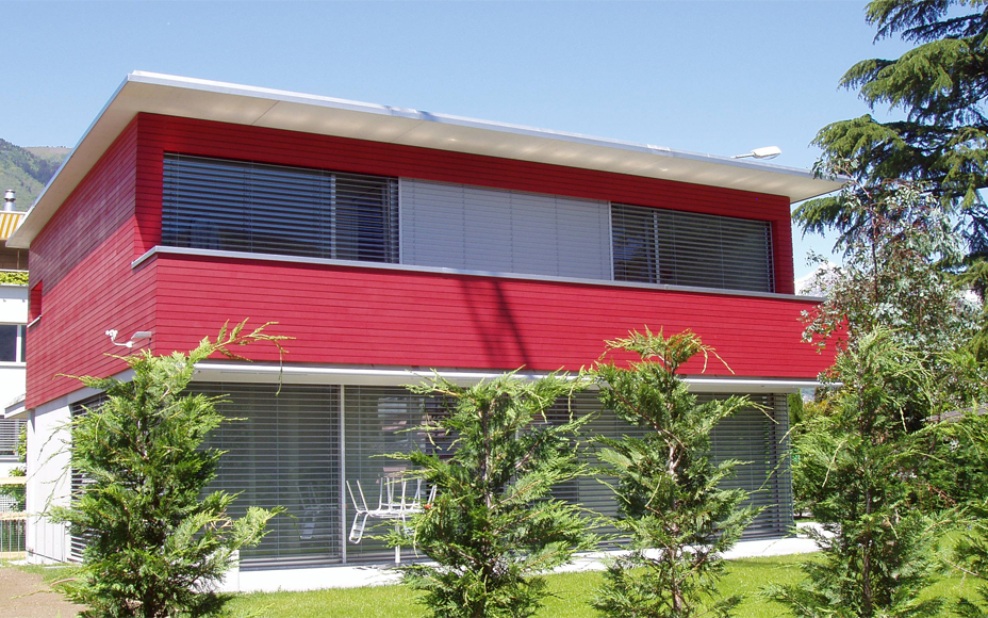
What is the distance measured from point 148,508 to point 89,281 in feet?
34.8

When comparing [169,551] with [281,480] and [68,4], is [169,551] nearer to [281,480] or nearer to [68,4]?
[281,480]

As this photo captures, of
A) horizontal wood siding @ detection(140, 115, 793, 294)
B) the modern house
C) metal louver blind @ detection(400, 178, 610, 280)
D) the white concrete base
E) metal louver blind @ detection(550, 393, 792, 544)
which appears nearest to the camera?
the white concrete base

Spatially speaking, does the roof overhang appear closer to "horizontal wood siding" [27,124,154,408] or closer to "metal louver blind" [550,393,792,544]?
"horizontal wood siding" [27,124,154,408]

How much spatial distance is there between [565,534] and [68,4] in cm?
1444

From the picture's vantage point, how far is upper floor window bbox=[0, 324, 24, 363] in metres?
30.0

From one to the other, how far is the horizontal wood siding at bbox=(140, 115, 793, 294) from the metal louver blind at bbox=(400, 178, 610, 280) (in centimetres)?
20

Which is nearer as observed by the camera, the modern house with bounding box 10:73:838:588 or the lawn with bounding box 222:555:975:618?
the lawn with bounding box 222:555:975:618

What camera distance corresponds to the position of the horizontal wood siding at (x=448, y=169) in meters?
13.2

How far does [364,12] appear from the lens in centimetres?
1312

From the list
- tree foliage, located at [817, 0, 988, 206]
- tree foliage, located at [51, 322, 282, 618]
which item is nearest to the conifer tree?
tree foliage, located at [817, 0, 988, 206]

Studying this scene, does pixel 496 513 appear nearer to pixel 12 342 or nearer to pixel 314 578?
pixel 314 578

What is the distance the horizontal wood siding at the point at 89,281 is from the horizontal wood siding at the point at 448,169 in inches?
26.3

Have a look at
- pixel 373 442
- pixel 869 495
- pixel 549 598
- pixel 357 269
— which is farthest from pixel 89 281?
pixel 869 495

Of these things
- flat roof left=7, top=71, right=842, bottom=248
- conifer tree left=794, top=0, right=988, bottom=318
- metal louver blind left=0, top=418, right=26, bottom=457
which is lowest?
metal louver blind left=0, top=418, right=26, bottom=457
